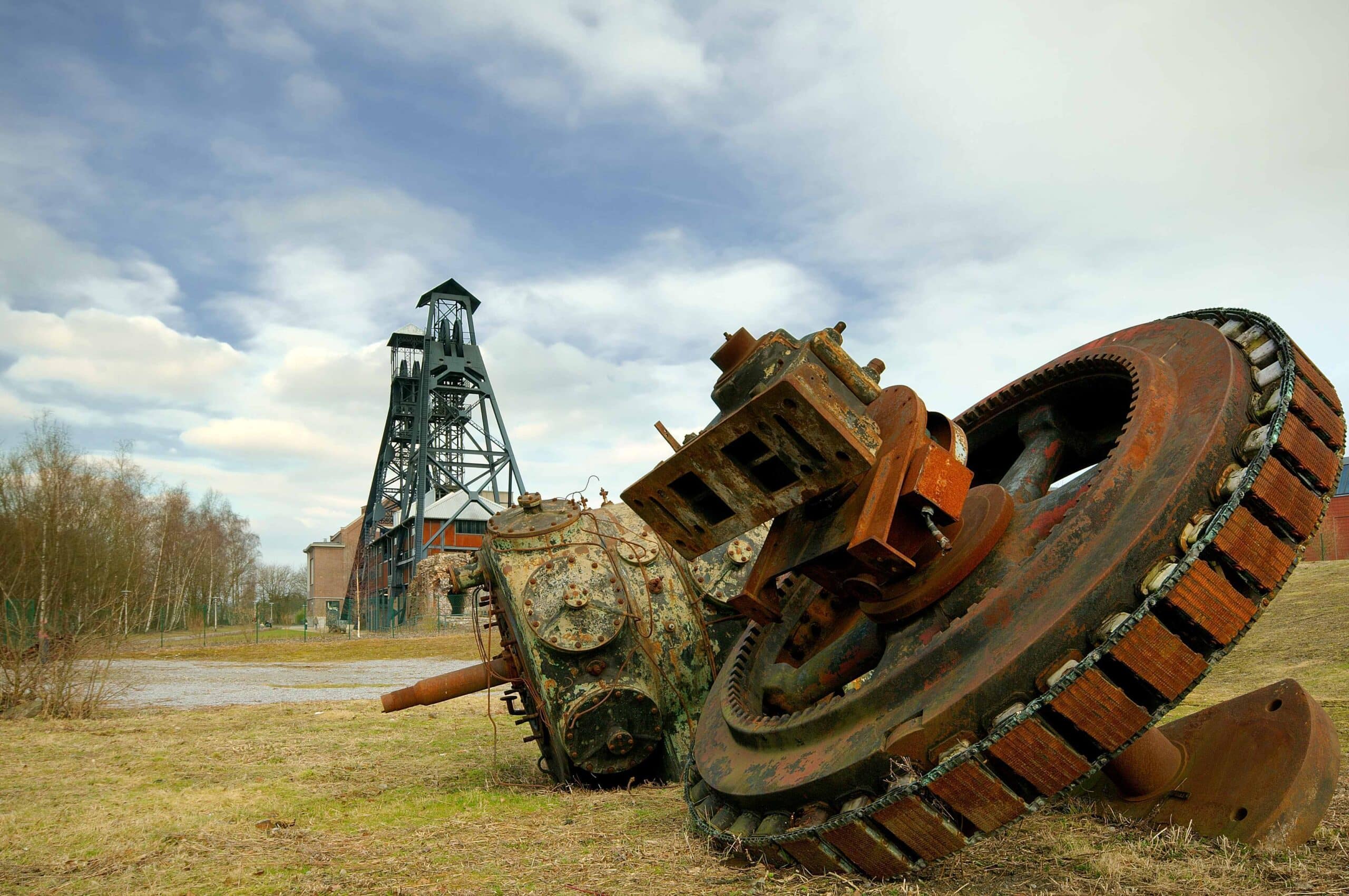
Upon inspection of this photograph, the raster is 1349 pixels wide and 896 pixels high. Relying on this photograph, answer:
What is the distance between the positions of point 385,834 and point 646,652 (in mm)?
2006

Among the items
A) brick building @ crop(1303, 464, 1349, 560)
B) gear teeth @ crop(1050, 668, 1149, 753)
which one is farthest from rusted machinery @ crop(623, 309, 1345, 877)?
brick building @ crop(1303, 464, 1349, 560)

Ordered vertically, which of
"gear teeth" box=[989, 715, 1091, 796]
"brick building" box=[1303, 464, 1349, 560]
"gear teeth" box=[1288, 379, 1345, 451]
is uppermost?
"brick building" box=[1303, 464, 1349, 560]

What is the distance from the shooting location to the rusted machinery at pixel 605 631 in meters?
6.12

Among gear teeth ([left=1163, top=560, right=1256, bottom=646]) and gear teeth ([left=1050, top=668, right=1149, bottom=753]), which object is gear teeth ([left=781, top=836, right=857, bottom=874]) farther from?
gear teeth ([left=1163, top=560, right=1256, bottom=646])

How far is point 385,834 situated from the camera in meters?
5.00

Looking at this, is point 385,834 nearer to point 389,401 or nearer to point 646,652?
point 646,652

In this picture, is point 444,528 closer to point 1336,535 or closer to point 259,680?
point 259,680

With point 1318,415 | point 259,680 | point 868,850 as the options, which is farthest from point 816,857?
point 259,680

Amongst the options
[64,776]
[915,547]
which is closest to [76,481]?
[64,776]

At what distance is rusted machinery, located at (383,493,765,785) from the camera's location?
241 inches

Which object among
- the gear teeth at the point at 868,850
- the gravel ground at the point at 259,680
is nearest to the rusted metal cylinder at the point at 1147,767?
the gear teeth at the point at 868,850

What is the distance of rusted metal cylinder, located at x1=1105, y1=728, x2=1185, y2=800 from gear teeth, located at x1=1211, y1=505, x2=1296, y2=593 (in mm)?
1214

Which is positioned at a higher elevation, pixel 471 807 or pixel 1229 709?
pixel 1229 709

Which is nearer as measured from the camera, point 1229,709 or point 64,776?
point 1229,709
